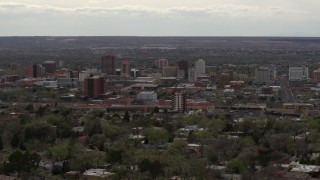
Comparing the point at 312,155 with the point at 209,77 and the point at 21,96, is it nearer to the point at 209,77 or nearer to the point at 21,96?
the point at 21,96

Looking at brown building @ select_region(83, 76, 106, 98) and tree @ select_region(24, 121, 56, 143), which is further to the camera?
brown building @ select_region(83, 76, 106, 98)

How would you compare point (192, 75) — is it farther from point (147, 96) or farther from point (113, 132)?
point (113, 132)

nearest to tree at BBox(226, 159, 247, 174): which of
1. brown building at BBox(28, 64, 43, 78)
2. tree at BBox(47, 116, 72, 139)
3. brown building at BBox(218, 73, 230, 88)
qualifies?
tree at BBox(47, 116, 72, 139)

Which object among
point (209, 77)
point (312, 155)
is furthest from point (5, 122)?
point (209, 77)

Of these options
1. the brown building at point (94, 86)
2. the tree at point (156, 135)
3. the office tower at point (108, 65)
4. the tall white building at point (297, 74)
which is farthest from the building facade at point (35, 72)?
the tree at point (156, 135)

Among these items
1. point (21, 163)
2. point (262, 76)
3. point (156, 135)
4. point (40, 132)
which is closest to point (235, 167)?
point (156, 135)

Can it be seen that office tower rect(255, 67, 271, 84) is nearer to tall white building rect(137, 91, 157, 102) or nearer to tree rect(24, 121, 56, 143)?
tall white building rect(137, 91, 157, 102)

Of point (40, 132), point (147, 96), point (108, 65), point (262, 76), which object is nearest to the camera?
point (40, 132)

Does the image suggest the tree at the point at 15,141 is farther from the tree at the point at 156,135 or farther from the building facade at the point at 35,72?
the building facade at the point at 35,72
